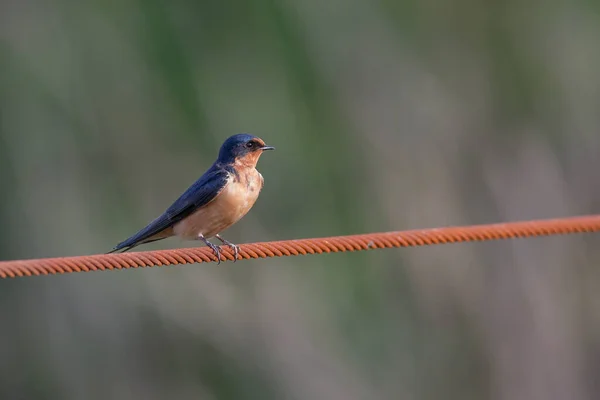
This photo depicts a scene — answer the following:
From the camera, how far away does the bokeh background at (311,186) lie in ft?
23.8

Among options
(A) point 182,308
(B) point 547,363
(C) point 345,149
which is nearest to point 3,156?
(A) point 182,308

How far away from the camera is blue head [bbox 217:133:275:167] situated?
5492 mm

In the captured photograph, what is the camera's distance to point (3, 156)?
7184 mm

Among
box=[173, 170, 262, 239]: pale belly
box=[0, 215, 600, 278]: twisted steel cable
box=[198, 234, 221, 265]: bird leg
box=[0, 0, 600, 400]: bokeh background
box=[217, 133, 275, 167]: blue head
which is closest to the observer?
box=[0, 215, 600, 278]: twisted steel cable

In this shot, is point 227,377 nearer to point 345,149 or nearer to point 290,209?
Answer: point 290,209

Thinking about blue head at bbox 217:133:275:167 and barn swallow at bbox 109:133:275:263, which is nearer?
barn swallow at bbox 109:133:275:263

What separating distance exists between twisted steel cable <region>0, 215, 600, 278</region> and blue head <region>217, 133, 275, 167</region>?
0.80m

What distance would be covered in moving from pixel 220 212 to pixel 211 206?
0.23 feet

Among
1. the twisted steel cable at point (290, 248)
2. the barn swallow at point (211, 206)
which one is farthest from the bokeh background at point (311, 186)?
the twisted steel cable at point (290, 248)

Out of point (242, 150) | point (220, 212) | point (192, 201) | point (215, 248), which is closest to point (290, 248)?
point (215, 248)

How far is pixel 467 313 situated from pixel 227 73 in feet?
9.70

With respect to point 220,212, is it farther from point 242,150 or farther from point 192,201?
point 242,150

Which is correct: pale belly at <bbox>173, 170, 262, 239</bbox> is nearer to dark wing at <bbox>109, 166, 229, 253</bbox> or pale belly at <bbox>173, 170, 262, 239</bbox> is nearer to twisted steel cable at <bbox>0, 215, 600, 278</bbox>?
dark wing at <bbox>109, 166, 229, 253</bbox>

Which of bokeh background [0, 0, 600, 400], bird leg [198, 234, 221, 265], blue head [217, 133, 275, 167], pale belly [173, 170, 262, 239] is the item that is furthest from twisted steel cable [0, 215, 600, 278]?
bokeh background [0, 0, 600, 400]
